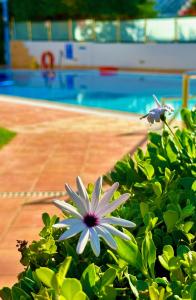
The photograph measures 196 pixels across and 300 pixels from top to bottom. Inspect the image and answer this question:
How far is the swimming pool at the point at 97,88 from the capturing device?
16.8 meters

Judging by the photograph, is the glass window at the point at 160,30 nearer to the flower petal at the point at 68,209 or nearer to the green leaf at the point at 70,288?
the flower petal at the point at 68,209

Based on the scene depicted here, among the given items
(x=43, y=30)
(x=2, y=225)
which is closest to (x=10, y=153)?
(x=2, y=225)

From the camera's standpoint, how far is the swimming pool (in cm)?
1678

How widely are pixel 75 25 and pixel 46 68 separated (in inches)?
99.1

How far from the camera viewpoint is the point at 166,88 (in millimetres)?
19016

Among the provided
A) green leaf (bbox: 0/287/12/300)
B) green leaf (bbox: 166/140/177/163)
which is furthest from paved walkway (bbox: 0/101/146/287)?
green leaf (bbox: 0/287/12/300)

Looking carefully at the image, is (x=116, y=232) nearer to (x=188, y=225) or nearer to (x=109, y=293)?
(x=109, y=293)

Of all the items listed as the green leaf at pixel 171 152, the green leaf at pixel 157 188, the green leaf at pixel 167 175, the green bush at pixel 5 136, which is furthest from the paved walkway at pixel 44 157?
the green leaf at pixel 157 188

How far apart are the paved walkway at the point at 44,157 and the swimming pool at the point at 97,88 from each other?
4.24 metres

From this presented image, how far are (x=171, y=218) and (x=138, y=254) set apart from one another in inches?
12.0

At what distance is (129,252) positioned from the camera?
173cm

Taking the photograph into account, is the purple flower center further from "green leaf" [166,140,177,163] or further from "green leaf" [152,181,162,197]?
"green leaf" [166,140,177,163]

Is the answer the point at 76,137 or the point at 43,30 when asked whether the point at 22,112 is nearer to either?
the point at 76,137

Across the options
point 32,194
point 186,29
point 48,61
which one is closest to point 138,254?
point 32,194
